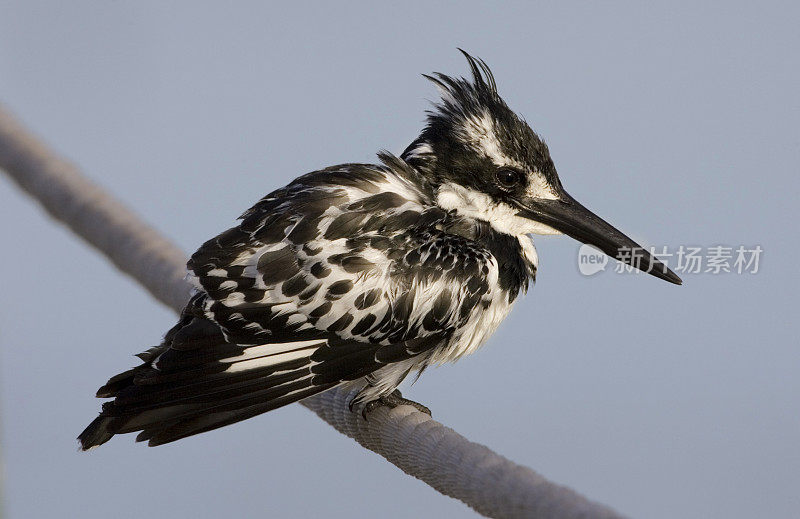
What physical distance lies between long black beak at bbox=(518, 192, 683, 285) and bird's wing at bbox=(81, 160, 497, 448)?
0.33m

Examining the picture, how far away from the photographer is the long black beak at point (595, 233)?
3107mm

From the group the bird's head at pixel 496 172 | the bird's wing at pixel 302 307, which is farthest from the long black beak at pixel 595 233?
the bird's wing at pixel 302 307

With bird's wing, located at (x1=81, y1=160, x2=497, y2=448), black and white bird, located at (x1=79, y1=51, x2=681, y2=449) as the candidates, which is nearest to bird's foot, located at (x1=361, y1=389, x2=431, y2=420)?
black and white bird, located at (x1=79, y1=51, x2=681, y2=449)

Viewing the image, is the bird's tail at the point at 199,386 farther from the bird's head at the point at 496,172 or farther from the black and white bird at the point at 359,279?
the bird's head at the point at 496,172

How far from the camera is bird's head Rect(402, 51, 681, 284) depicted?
9.88 ft

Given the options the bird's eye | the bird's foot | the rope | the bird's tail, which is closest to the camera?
the rope

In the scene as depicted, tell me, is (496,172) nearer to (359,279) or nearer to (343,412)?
(359,279)

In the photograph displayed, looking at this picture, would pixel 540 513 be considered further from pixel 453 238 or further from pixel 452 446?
pixel 453 238

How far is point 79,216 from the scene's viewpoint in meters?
3.51

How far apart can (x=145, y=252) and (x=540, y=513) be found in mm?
1811

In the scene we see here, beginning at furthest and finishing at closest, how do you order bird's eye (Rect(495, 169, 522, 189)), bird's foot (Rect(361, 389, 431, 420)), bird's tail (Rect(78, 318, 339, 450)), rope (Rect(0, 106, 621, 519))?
1. bird's eye (Rect(495, 169, 522, 189))
2. bird's foot (Rect(361, 389, 431, 420))
3. bird's tail (Rect(78, 318, 339, 450))
4. rope (Rect(0, 106, 621, 519))

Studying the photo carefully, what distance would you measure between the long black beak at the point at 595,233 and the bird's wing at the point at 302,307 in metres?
0.33

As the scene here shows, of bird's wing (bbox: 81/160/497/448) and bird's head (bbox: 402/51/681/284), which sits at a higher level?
bird's head (bbox: 402/51/681/284)

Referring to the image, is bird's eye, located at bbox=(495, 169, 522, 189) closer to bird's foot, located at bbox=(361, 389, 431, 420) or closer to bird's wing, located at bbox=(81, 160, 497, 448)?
bird's wing, located at bbox=(81, 160, 497, 448)
